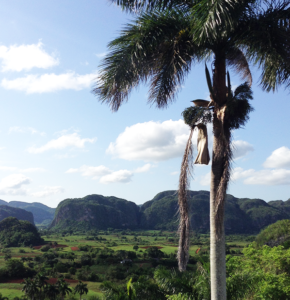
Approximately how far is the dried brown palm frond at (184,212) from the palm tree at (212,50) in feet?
0.05

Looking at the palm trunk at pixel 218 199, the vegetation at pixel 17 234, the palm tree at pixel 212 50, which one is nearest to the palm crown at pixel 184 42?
the palm tree at pixel 212 50

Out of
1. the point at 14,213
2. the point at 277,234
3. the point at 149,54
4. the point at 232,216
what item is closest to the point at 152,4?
the point at 149,54

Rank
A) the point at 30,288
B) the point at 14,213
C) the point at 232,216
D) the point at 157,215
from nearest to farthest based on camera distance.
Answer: the point at 30,288, the point at 232,216, the point at 157,215, the point at 14,213

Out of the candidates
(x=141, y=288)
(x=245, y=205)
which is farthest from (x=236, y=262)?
(x=245, y=205)

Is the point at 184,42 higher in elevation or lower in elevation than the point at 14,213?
higher

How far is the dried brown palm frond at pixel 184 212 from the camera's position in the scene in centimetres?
412

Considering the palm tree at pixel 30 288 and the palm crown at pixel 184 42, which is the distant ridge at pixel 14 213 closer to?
the palm tree at pixel 30 288

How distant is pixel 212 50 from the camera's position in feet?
14.6

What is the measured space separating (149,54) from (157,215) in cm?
14396

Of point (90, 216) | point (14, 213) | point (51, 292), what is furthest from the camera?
Answer: point (14, 213)

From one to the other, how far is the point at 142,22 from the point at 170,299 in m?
5.46

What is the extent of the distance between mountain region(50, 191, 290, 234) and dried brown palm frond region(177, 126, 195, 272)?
112m

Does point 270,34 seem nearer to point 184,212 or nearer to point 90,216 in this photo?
point 184,212

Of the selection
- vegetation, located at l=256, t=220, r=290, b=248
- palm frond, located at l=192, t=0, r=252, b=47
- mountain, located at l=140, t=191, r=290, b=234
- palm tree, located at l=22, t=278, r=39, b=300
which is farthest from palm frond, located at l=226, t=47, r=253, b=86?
mountain, located at l=140, t=191, r=290, b=234
